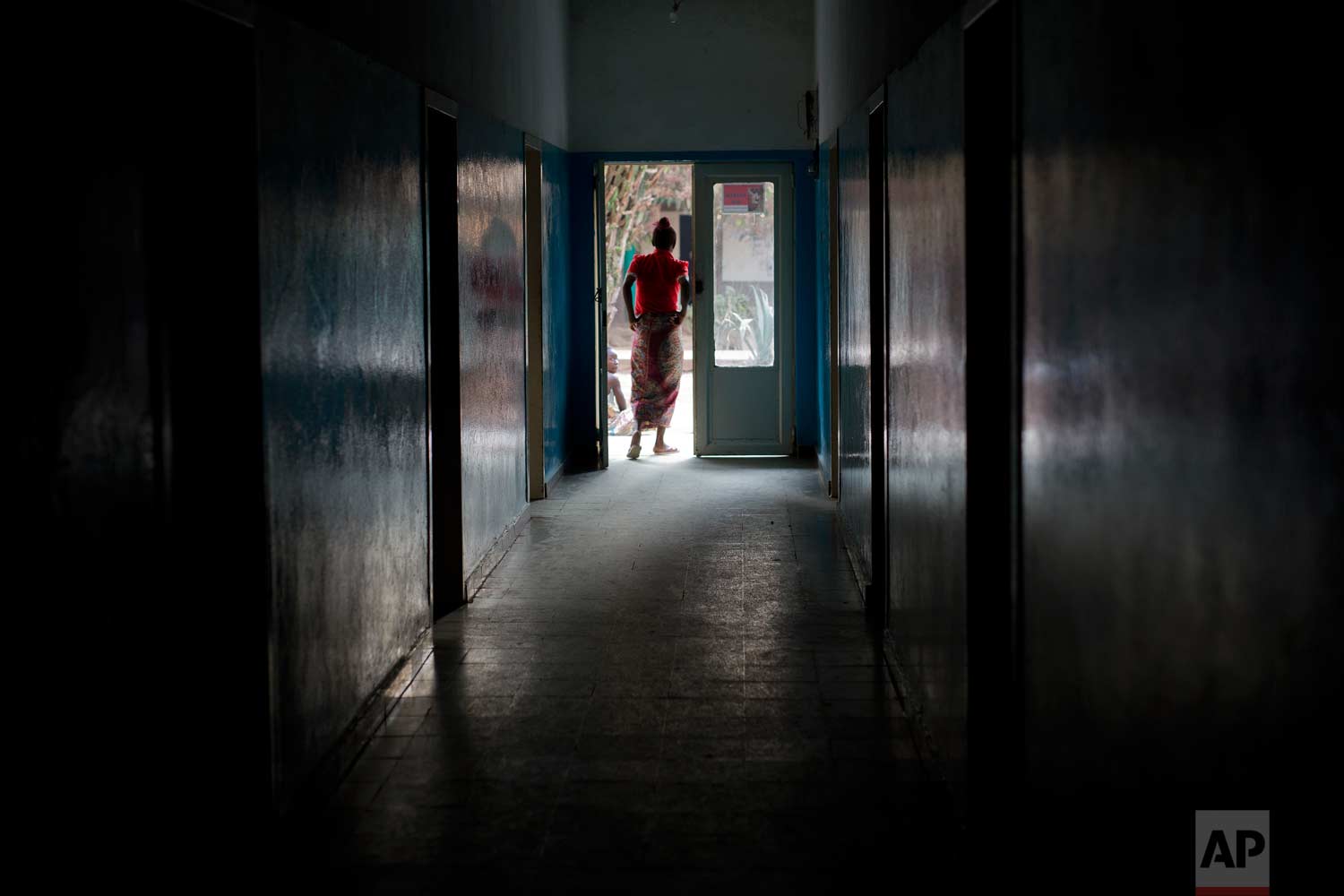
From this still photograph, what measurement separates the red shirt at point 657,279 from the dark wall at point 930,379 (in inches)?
231

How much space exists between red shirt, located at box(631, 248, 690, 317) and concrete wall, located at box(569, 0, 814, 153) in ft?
2.79

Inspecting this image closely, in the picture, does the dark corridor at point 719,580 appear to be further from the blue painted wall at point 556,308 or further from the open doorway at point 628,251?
the open doorway at point 628,251

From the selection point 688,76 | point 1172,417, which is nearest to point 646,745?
point 1172,417

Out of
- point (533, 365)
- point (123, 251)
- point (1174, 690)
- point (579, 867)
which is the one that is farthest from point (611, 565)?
point (1174, 690)

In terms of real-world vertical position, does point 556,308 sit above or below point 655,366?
above

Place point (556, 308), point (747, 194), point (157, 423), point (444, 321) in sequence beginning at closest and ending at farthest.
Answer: point (157, 423), point (444, 321), point (556, 308), point (747, 194)

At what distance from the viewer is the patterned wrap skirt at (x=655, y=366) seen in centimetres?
1067

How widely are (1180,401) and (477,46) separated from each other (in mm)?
5042

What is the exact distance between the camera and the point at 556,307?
9578 mm

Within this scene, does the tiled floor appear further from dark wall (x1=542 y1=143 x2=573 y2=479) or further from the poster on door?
the poster on door

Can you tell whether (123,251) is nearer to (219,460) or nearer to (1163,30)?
(219,460)

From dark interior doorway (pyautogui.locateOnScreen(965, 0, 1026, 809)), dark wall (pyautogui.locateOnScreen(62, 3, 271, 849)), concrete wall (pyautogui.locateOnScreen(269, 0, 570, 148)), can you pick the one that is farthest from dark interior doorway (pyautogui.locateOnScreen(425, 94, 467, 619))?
dark interior doorway (pyautogui.locateOnScreen(965, 0, 1026, 809))

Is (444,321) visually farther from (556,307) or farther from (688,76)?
(688,76)

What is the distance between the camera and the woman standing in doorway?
10.6 meters
